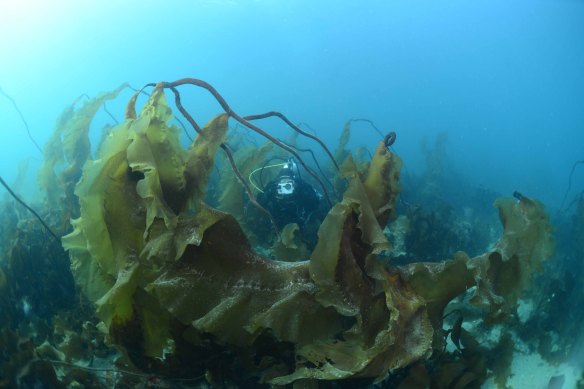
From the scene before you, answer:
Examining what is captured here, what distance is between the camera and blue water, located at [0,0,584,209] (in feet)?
132

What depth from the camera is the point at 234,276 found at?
139 cm

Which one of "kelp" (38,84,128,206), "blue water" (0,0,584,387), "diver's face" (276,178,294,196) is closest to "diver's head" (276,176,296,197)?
"diver's face" (276,178,294,196)

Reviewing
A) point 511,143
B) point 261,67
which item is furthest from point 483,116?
point 261,67

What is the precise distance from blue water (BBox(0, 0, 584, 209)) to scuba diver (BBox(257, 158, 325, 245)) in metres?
26.6

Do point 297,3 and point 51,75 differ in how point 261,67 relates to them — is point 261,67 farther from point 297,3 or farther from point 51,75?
point 51,75

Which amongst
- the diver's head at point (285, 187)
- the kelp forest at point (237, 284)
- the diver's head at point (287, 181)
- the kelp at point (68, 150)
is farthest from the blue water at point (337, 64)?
the kelp forest at point (237, 284)

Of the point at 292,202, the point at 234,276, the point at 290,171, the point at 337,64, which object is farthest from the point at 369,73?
the point at 234,276

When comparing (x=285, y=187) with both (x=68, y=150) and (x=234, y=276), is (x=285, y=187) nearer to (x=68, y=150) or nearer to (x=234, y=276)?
(x=234, y=276)

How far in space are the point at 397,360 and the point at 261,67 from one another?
269 feet

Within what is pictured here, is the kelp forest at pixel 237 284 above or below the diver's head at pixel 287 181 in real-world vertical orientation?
below

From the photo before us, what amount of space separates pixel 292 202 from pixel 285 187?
0.17 m

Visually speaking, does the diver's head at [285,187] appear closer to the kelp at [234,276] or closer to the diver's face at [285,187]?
the diver's face at [285,187]

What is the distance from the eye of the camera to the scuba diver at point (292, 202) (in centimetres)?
360

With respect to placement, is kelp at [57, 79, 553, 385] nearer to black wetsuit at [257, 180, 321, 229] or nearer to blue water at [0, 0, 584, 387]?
black wetsuit at [257, 180, 321, 229]
